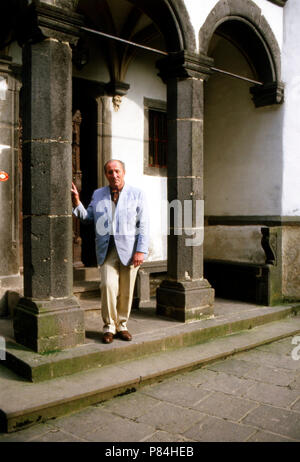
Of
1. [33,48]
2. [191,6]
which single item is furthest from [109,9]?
[33,48]

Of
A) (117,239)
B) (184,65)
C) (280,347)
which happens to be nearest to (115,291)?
(117,239)

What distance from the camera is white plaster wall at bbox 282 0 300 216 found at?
23.9 feet

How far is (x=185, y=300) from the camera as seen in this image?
5.59m

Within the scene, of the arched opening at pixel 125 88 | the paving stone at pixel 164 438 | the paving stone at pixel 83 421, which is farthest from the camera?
the arched opening at pixel 125 88

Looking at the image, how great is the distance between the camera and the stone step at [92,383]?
11.3ft

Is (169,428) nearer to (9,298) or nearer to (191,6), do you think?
(9,298)

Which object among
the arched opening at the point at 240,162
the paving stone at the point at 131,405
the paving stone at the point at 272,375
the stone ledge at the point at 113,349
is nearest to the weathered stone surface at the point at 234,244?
the arched opening at the point at 240,162

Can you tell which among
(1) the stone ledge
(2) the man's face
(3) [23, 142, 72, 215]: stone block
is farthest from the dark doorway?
(3) [23, 142, 72, 215]: stone block

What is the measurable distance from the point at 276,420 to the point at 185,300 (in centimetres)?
220

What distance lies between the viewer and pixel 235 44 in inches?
284

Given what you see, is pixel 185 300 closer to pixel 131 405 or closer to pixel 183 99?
pixel 131 405

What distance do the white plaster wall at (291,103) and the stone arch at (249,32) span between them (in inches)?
7.1

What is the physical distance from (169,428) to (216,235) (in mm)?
5125

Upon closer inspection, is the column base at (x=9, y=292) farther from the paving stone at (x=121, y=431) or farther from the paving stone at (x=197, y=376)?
the paving stone at (x=121, y=431)
